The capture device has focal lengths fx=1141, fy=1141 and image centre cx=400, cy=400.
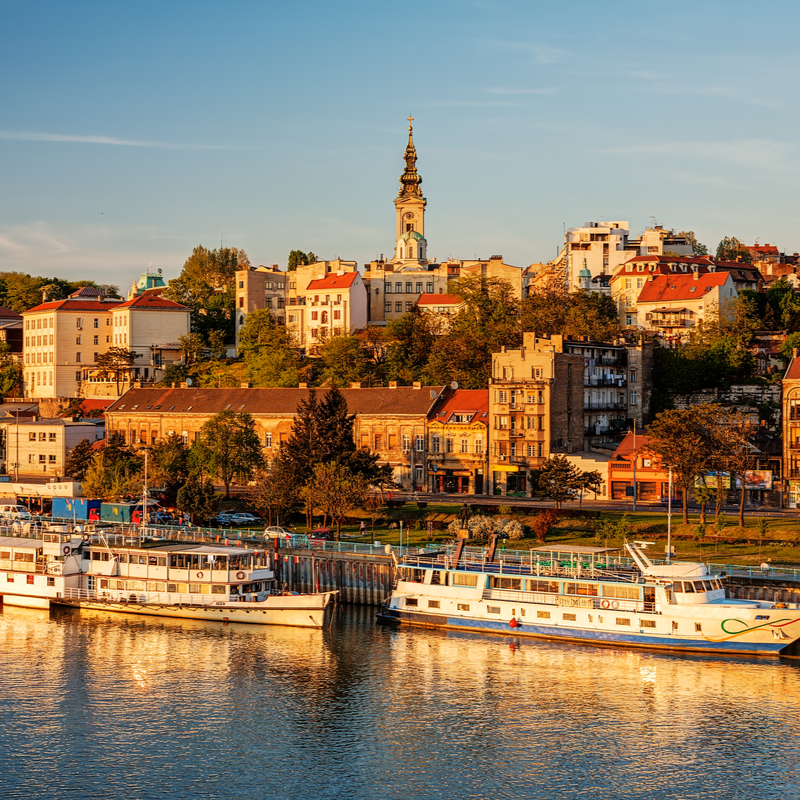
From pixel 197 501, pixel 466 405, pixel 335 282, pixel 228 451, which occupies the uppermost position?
pixel 335 282

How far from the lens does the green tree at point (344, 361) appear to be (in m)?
135

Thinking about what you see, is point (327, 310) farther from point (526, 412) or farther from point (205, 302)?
point (526, 412)

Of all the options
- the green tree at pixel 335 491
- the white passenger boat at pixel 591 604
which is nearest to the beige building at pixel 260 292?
the green tree at pixel 335 491

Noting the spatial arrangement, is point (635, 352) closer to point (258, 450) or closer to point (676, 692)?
point (258, 450)

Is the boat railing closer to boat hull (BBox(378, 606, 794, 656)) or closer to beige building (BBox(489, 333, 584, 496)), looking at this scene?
boat hull (BBox(378, 606, 794, 656))

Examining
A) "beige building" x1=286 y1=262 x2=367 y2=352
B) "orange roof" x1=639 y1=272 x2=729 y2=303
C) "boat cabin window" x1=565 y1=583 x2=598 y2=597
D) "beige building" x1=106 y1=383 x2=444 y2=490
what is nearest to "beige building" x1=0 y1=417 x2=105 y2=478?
"beige building" x1=106 y1=383 x2=444 y2=490

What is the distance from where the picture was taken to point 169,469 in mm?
100188

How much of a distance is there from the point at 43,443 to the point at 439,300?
2325 inches

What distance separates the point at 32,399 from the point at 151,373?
Result: 56.8 feet

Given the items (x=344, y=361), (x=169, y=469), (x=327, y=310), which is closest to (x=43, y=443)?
(x=169, y=469)

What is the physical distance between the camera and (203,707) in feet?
166

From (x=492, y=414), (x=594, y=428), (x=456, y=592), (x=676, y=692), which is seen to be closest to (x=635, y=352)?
(x=594, y=428)

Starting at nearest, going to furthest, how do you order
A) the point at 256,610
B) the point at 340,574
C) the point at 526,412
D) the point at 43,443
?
the point at 256,610 < the point at 340,574 < the point at 526,412 < the point at 43,443

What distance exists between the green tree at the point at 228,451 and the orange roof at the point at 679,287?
56.5 meters
